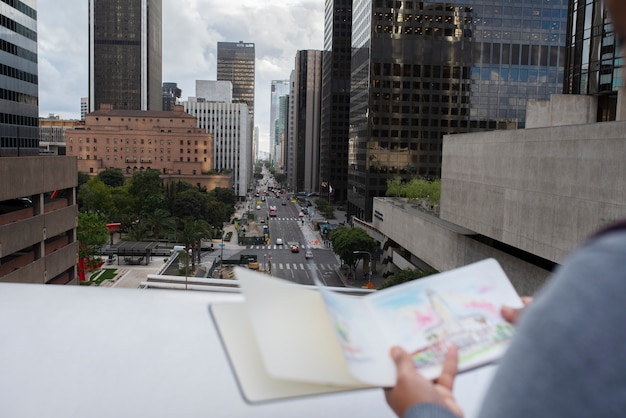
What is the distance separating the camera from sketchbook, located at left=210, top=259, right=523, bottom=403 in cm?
183

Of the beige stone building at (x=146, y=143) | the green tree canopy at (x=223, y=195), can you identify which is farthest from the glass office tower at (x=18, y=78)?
the beige stone building at (x=146, y=143)

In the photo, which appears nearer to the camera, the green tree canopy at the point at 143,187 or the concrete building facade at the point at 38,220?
the concrete building facade at the point at 38,220

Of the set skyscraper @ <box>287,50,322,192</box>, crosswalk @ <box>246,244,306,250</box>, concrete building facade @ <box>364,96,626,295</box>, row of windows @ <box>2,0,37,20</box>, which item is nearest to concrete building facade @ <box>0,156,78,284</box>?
row of windows @ <box>2,0,37,20</box>

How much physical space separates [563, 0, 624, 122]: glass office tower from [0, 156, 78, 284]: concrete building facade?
81.0 feet

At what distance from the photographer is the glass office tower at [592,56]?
25938mm

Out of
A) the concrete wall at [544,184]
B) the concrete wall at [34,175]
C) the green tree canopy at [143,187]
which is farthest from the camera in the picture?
the green tree canopy at [143,187]

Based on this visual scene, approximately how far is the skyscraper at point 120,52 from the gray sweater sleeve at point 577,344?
164804mm

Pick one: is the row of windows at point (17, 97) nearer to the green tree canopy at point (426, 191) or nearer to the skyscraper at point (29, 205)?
the skyscraper at point (29, 205)

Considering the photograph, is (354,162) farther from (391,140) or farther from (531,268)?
(531,268)

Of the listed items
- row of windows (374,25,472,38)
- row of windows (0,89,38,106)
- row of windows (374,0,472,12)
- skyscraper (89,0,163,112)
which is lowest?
row of windows (0,89,38,106)

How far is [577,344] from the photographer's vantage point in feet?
3.63

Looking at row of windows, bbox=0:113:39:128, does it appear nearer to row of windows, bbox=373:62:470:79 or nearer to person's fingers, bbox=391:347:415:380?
row of windows, bbox=373:62:470:79

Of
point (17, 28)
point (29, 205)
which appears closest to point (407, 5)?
point (17, 28)

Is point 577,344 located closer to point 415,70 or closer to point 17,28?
point 17,28
